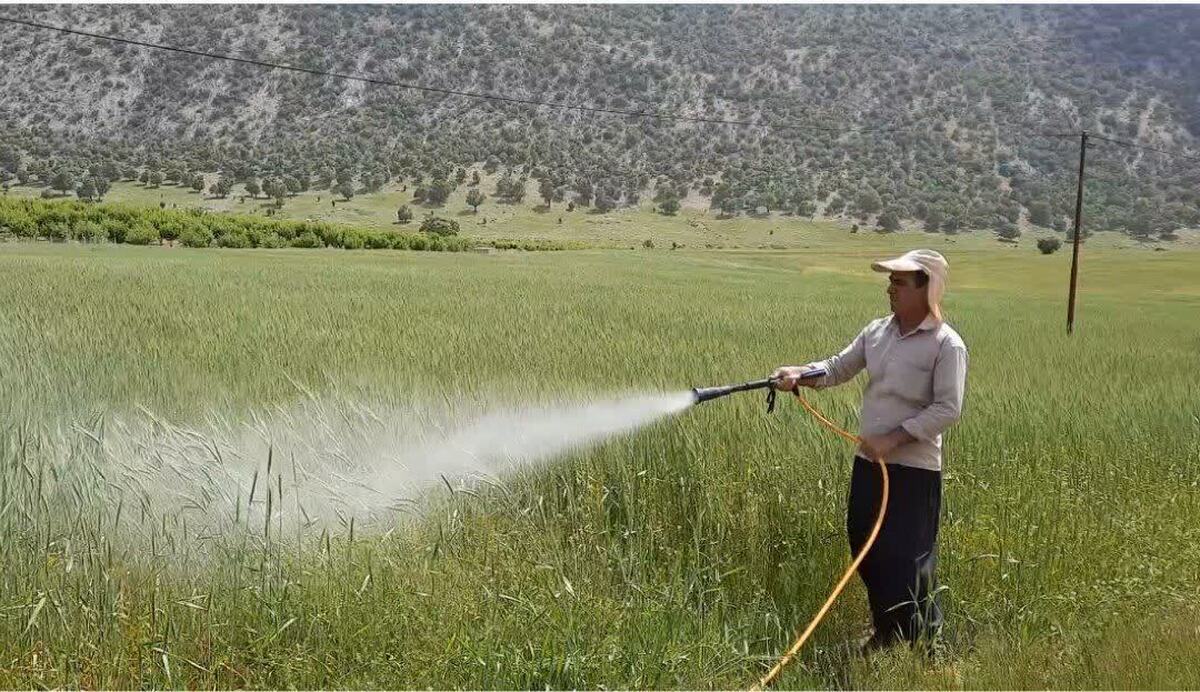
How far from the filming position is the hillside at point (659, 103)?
67.4m

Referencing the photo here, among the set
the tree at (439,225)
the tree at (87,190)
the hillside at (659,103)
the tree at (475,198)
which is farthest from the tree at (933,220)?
the tree at (87,190)

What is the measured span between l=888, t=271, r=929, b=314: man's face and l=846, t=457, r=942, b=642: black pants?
2.42 ft

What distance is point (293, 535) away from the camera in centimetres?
461

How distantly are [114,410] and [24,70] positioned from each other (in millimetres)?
88885

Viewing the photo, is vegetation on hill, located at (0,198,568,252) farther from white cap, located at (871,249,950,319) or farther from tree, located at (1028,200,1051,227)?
white cap, located at (871,249,950,319)

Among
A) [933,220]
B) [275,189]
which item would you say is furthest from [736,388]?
[275,189]

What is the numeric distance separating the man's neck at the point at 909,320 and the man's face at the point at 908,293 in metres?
0.02

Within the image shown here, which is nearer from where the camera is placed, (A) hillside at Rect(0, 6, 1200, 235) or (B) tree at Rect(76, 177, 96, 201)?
(B) tree at Rect(76, 177, 96, 201)

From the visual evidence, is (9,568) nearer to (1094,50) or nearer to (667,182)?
(667,182)

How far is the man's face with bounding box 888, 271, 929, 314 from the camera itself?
4.06 metres

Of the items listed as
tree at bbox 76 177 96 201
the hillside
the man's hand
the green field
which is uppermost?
the hillside

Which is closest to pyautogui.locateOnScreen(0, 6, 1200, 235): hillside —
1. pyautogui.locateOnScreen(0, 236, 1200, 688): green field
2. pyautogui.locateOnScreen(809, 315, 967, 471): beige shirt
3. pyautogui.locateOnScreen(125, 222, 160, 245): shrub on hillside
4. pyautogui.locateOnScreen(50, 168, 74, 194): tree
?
pyautogui.locateOnScreen(50, 168, 74, 194): tree

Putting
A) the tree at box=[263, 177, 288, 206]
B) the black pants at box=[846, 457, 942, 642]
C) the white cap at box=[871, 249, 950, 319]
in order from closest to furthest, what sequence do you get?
1. the white cap at box=[871, 249, 950, 319]
2. the black pants at box=[846, 457, 942, 642]
3. the tree at box=[263, 177, 288, 206]

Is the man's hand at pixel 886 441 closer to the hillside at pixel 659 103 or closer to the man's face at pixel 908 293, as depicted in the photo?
the man's face at pixel 908 293
